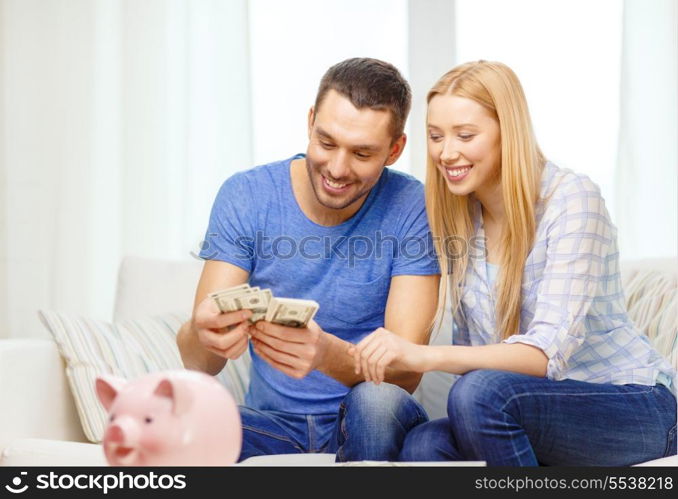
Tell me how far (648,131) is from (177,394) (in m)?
2.28

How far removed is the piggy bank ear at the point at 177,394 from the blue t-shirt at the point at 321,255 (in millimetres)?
826

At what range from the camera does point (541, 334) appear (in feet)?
5.25

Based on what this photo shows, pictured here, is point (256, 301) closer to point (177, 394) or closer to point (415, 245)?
point (177, 394)

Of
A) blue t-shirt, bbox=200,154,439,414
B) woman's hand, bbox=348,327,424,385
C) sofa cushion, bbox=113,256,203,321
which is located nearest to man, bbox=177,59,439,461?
blue t-shirt, bbox=200,154,439,414

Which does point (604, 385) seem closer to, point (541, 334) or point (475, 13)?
point (541, 334)

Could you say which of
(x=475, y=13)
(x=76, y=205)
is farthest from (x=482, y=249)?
(x=76, y=205)

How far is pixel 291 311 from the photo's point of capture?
1.51m

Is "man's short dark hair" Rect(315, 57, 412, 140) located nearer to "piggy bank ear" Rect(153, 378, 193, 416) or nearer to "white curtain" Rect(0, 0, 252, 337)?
"piggy bank ear" Rect(153, 378, 193, 416)

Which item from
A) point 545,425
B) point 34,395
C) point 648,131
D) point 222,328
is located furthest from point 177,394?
point 648,131

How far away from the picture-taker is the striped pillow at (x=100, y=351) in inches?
77.1

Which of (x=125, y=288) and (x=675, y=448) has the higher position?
(x=125, y=288)

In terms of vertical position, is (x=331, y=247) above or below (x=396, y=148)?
below

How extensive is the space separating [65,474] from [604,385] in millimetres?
976

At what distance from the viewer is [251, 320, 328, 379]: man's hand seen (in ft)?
5.27
